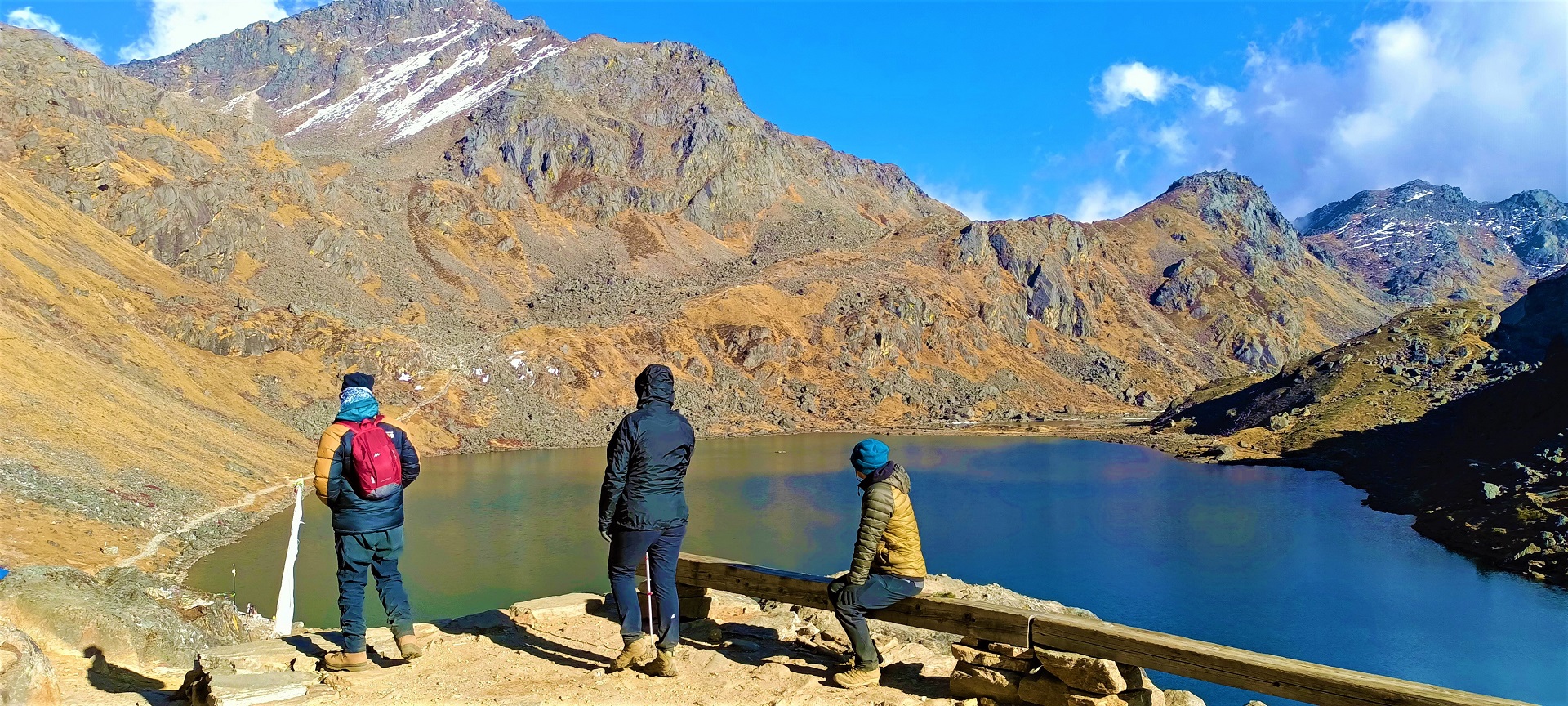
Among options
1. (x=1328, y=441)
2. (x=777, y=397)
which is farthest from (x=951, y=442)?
(x=1328, y=441)

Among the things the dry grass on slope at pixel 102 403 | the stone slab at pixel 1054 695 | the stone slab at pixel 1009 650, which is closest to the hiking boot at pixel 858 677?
the stone slab at pixel 1009 650

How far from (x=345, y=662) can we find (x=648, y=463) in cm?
334

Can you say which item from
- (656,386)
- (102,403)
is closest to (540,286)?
(102,403)

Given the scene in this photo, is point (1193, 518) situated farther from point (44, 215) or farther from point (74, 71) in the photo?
point (74, 71)

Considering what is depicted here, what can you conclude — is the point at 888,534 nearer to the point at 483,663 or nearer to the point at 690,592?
the point at 690,592

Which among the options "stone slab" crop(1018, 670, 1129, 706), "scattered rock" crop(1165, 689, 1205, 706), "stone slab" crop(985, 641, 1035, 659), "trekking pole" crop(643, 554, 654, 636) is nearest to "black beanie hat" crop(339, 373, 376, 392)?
"trekking pole" crop(643, 554, 654, 636)

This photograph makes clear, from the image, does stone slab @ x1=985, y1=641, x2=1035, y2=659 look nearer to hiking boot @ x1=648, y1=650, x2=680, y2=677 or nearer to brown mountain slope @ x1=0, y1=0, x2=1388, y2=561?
hiking boot @ x1=648, y1=650, x2=680, y2=677

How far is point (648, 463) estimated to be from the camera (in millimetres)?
8555

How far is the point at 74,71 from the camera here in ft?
311

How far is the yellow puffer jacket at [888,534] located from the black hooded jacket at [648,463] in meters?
1.76

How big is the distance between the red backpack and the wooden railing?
436 centimetres

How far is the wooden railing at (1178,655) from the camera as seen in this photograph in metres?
6.88

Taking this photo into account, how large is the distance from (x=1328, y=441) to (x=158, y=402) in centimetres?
8561

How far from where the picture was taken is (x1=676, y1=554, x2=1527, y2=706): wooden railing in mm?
6879
